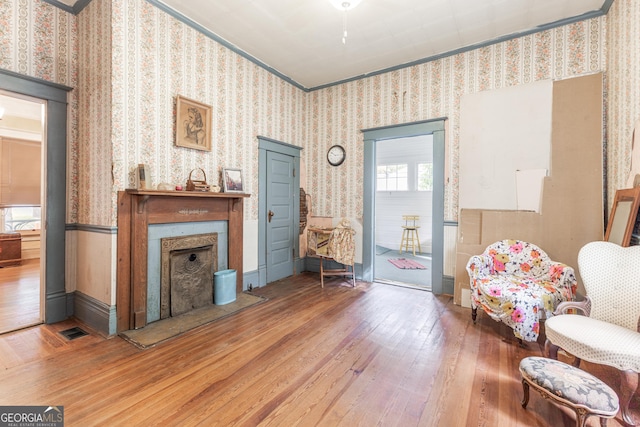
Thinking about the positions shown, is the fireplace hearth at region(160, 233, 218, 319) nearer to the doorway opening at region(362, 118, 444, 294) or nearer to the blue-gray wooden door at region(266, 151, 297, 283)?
the blue-gray wooden door at region(266, 151, 297, 283)

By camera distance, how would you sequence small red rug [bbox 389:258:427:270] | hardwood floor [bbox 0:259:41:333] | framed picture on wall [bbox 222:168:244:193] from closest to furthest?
hardwood floor [bbox 0:259:41:333] → framed picture on wall [bbox 222:168:244:193] → small red rug [bbox 389:258:427:270]

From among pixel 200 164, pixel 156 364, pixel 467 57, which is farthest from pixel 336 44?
pixel 156 364

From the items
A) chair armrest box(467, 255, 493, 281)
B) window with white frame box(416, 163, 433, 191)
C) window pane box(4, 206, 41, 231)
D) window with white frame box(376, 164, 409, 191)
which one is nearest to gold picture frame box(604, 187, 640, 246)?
chair armrest box(467, 255, 493, 281)

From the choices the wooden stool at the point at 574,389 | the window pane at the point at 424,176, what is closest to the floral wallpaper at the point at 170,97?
the wooden stool at the point at 574,389

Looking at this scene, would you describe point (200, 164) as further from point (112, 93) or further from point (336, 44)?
point (336, 44)

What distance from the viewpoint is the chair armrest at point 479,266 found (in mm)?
2975

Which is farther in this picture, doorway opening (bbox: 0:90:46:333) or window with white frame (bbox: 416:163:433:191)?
window with white frame (bbox: 416:163:433:191)

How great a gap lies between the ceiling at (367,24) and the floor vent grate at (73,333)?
10.8ft

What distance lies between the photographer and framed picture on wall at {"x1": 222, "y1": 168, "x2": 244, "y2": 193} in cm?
365

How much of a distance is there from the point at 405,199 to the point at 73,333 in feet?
22.8

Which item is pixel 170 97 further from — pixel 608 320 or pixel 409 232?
pixel 409 232

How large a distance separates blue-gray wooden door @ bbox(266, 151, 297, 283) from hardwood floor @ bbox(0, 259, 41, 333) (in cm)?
273

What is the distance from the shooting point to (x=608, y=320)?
79.4 inches

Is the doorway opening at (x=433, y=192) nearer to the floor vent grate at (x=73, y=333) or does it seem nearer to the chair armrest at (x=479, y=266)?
the chair armrest at (x=479, y=266)
